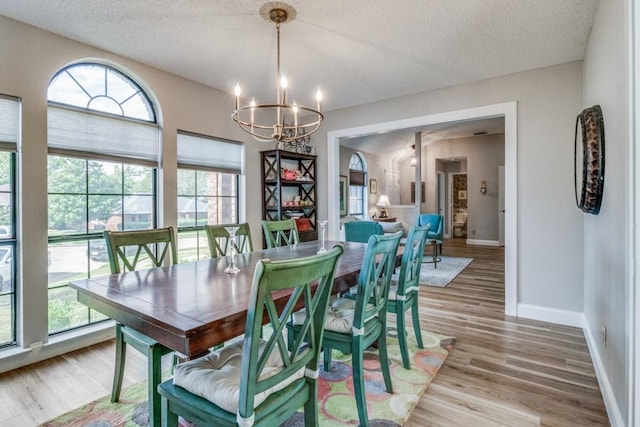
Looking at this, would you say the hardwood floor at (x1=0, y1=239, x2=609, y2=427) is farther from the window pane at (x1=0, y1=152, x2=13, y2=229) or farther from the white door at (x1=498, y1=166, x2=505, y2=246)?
the white door at (x1=498, y1=166, x2=505, y2=246)

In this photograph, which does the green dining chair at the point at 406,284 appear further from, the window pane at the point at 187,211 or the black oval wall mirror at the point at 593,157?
the window pane at the point at 187,211

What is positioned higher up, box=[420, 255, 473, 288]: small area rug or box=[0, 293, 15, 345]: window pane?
box=[0, 293, 15, 345]: window pane

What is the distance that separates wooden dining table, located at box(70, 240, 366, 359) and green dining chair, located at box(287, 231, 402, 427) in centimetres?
17

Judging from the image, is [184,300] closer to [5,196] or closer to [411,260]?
[411,260]

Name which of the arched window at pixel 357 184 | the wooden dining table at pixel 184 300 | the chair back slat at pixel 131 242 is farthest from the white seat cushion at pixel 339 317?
the arched window at pixel 357 184

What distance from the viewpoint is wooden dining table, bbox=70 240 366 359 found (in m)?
1.20

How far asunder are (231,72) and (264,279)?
292 cm

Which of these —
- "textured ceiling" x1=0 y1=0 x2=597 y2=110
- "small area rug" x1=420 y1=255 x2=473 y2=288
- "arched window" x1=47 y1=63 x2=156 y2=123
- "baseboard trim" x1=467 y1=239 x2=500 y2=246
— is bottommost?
"small area rug" x1=420 y1=255 x2=473 y2=288

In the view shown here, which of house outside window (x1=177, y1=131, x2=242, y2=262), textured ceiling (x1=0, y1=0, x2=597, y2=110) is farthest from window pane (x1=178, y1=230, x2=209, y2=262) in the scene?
textured ceiling (x1=0, y1=0, x2=597, y2=110)

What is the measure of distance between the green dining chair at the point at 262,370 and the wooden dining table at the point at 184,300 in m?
0.14

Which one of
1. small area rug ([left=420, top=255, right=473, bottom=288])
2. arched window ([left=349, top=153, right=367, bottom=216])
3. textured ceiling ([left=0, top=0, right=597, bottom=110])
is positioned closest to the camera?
textured ceiling ([left=0, top=0, right=597, bottom=110])

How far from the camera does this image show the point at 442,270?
18.3ft

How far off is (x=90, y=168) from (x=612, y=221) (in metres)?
3.76

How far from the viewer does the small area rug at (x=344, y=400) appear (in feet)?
5.92
